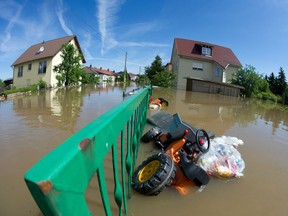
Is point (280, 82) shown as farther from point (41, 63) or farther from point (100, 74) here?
point (100, 74)

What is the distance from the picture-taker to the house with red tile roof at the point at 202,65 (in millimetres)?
29703

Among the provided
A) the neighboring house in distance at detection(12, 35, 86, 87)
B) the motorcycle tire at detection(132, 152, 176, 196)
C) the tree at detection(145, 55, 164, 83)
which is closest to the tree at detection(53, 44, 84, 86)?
the neighboring house in distance at detection(12, 35, 86, 87)

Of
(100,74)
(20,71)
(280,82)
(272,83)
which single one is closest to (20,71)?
(20,71)

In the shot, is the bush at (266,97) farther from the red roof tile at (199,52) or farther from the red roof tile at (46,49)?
the red roof tile at (46,49)

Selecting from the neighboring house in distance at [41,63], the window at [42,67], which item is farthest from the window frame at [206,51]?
the window at [42,67]

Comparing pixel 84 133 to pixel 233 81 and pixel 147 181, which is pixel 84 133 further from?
pixel 233 81

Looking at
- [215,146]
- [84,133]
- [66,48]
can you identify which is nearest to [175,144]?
[215,146]

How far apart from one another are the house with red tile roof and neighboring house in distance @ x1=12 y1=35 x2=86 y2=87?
47.6 ft

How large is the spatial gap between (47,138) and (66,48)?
23.0 metres

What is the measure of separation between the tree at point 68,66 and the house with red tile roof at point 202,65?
507 inches

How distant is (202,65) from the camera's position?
99.6 feet

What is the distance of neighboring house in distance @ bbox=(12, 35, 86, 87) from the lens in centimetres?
2656

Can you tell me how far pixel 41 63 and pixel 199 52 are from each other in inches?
800

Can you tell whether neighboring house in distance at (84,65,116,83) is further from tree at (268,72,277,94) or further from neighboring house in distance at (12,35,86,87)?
tree at (268,72,277,94)
